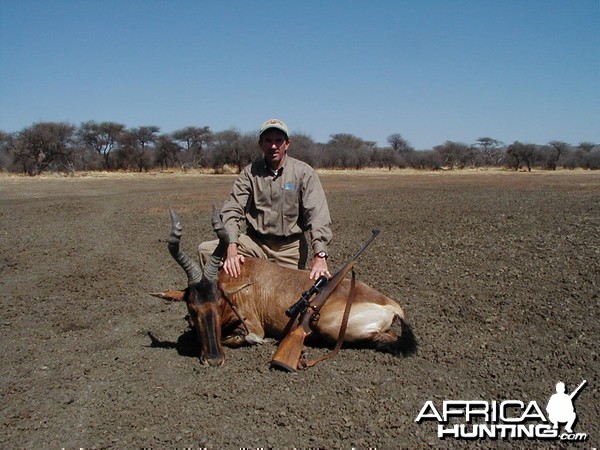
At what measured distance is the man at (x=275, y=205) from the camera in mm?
6043

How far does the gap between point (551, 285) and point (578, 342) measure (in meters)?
2.17

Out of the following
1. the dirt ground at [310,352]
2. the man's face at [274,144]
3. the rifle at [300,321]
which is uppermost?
the man's face at [274,144]

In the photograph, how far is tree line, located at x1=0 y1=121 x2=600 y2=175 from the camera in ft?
167

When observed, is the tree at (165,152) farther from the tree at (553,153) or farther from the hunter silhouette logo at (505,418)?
the hunter silhouette logo at (505,418)

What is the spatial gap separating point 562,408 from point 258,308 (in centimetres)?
298

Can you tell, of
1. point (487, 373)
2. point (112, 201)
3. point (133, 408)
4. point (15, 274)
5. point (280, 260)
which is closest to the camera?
point (133, 408)

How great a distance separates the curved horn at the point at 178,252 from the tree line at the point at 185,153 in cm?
4769

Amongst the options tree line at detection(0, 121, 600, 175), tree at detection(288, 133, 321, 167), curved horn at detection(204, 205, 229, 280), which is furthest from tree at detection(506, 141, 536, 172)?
curved horn at detection(204, 205, 229, 280)

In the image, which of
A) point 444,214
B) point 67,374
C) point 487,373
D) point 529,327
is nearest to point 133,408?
point 67,374

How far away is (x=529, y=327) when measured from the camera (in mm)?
5879

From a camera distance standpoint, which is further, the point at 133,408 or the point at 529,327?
the point at 529,327

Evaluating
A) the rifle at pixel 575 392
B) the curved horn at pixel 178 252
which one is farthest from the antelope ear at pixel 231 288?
the rifle at pixel 575 392

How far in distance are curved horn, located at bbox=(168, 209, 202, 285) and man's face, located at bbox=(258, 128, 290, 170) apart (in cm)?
163

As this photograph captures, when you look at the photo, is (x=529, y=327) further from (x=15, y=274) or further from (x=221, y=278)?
(x=15, y=274)
